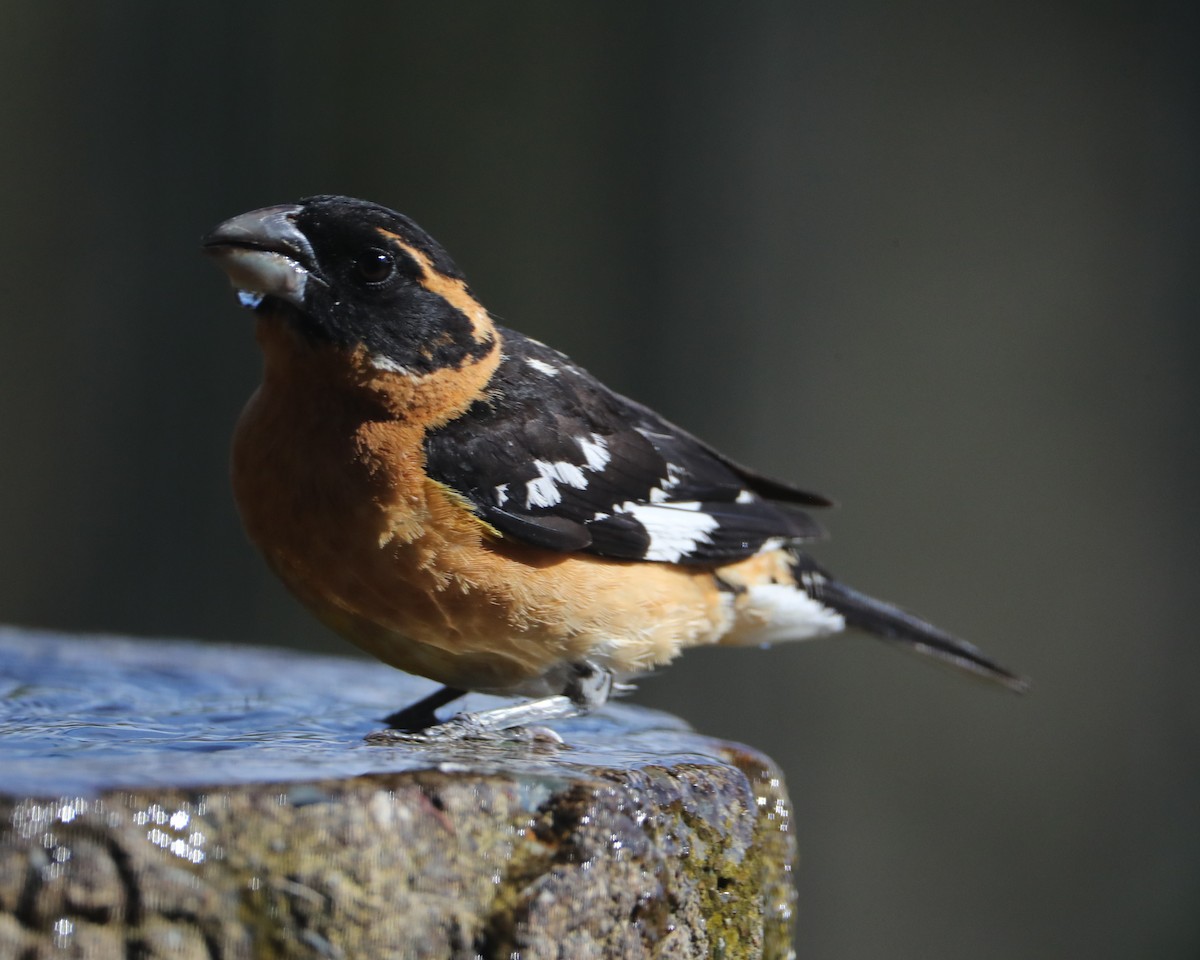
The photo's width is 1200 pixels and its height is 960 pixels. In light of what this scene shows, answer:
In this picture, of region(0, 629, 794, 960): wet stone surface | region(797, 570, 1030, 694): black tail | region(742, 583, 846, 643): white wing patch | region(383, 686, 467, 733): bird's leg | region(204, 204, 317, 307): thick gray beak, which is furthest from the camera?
region(797, 570, 1030, 694): black tail

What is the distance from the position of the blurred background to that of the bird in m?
4.72

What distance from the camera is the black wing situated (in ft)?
11.3

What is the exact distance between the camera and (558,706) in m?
3.63

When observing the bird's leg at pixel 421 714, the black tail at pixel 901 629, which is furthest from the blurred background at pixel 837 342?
the bird's leg at pixel 421 714

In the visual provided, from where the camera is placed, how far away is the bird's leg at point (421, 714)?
3.51m

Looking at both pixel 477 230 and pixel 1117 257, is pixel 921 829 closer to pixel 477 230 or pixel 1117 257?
pixel 1117 257

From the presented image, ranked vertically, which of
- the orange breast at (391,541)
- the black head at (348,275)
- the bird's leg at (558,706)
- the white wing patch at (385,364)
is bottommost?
the bird's leg at (558,706)

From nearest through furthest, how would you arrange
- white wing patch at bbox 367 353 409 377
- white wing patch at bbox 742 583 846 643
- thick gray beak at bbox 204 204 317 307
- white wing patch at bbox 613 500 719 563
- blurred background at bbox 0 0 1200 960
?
thick gray beak at bbox 204 204 317 307, white wing patch at bbox 367 353 409 377, white wing patch at bbox 613 500 719 563, white wing patch at bbox 742 583 846 643, blurred background at bbox 0 0 1200 960

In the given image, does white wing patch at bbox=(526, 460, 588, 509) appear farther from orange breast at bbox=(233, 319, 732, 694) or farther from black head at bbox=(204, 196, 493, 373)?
black head at bbox=(204, 196, 493, 373)

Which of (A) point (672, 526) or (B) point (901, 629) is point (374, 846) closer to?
(A) point (672, 526)

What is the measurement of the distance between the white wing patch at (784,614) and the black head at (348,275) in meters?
1.16

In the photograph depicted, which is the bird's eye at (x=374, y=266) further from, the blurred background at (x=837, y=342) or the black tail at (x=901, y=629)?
the blurred background at (x=837, y=342)

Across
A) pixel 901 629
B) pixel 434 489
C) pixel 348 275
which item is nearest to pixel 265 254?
pixel 348 275

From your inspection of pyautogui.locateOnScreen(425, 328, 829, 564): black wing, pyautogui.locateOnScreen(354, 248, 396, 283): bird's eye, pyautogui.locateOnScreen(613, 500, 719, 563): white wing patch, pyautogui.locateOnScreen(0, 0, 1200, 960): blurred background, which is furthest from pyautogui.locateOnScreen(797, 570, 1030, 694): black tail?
pyautogui.locateOnScreen(0, 0, 1200, 960): blurred background
